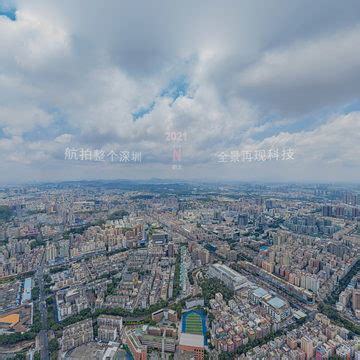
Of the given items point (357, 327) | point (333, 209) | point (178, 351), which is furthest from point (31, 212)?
point (333, 209)

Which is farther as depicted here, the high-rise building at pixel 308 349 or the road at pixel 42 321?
the road at pixel 42 321

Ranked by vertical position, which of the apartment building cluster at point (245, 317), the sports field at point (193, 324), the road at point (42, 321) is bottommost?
the road at point (42, 321)

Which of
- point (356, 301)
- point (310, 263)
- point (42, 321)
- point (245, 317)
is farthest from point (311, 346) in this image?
point (42, 321)

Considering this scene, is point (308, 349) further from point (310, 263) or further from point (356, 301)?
point (310, 263)

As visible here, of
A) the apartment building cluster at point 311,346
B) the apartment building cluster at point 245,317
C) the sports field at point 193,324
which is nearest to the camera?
the apartment building cluster at point 311,346

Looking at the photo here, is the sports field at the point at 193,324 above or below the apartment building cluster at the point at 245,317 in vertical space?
below

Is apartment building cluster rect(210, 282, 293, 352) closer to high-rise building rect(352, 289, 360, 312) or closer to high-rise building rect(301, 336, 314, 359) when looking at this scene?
high-rise building rect(301, 336, 314, 359)

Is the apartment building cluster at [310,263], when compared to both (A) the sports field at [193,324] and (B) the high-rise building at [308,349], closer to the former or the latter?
(B) the high-rise building at [308,349]

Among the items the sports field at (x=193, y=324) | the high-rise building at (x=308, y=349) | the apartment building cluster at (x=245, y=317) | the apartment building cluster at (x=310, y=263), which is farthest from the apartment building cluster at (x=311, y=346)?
the apartment building cluster at (x=310, y=263)

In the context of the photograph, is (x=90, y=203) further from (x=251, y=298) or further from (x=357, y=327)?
(x=357, y=327)
